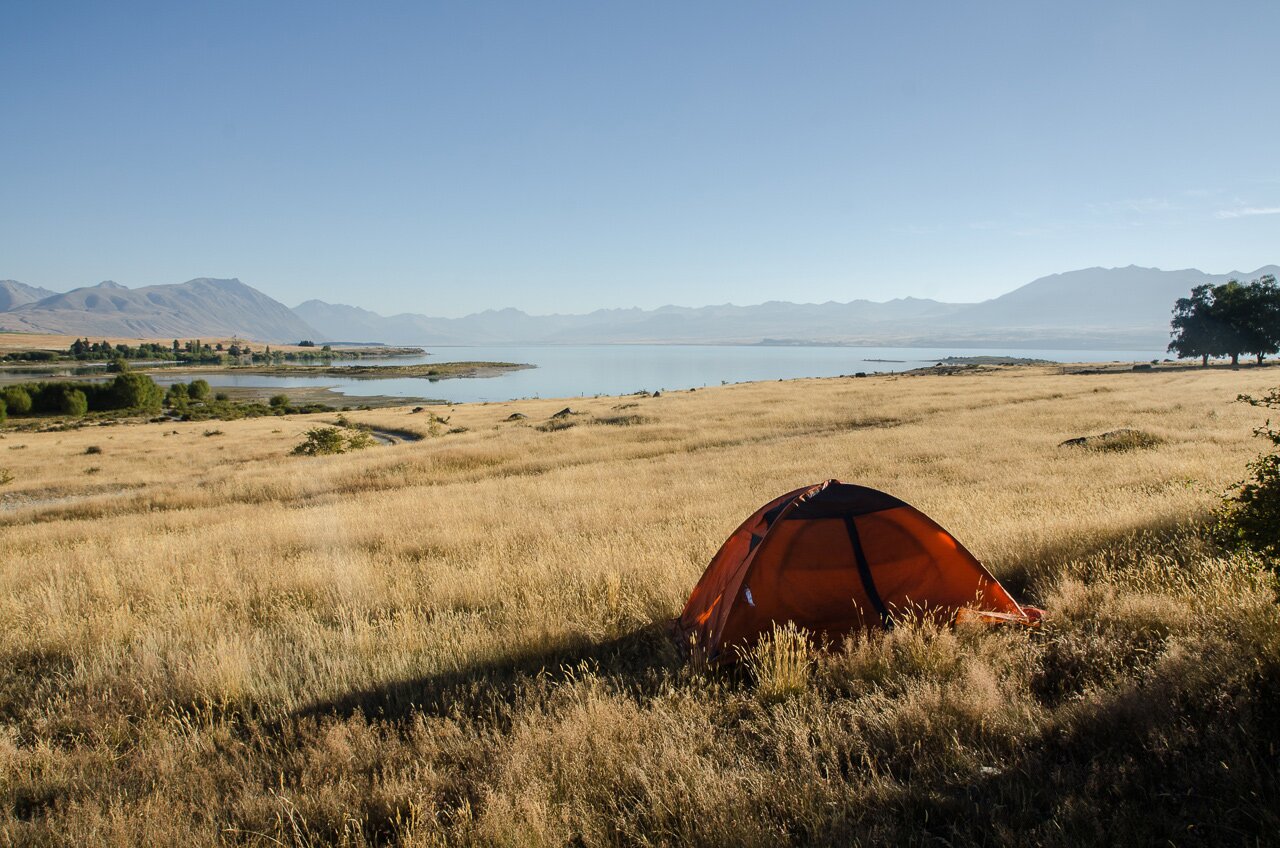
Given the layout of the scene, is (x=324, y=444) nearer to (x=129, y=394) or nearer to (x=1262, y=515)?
(x=1262, y=515)

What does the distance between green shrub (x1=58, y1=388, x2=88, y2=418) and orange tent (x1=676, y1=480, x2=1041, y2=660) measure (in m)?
107

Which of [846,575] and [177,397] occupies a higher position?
[846,575]

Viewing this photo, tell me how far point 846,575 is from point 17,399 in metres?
109

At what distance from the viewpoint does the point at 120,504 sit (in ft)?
61.0

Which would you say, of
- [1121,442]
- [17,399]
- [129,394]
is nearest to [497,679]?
[1121,442]

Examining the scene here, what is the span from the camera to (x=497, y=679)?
519cm

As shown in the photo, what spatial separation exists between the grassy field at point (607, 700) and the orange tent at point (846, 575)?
1.10 feet

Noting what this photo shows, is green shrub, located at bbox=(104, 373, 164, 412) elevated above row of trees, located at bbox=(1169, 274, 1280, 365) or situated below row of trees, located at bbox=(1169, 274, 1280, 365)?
below

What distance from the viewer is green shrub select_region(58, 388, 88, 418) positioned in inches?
3253

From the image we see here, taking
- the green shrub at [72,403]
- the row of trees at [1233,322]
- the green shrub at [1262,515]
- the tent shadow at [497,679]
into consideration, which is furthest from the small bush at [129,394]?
the row of trees at [1233,322]

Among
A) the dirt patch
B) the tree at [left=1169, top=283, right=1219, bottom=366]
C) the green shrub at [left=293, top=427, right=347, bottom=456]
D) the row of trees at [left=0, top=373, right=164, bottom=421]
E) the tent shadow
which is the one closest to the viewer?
the tent shadow

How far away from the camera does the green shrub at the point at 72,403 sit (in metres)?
82.6

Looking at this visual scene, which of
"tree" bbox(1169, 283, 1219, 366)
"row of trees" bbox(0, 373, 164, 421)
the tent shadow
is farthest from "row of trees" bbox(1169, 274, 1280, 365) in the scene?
"row of trees" bbox(0, 373, 164, 421)

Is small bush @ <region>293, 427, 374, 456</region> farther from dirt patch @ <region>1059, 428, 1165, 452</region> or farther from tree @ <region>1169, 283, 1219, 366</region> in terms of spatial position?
tree @ <region>1169, 283, 1219, 366</region>
